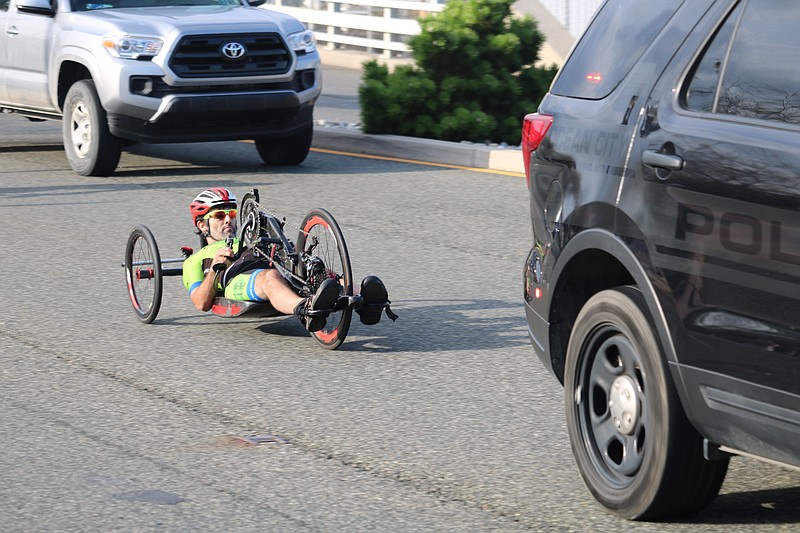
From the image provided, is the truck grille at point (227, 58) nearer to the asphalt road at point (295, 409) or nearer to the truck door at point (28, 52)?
the truck door at point (28, 52)

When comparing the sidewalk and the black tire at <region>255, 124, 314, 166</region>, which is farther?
the sidewalk

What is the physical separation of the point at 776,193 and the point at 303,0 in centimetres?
2877

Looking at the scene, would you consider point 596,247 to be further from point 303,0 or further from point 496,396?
point 303,0

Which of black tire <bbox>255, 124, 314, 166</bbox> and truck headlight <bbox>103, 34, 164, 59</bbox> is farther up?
truck headlight <bbox>103, 34, 164, 59</bbox>

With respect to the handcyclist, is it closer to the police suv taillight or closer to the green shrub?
the police suv taillight

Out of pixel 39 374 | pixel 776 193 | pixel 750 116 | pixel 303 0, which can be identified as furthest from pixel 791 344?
pixel 303 0

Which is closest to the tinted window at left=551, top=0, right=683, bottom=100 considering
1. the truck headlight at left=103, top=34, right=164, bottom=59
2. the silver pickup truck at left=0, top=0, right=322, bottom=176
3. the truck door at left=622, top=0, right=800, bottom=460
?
the truck door at left=622, top=0, right=800, bottom=460

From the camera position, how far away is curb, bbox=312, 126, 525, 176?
47.4 feet

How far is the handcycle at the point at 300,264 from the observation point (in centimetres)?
719

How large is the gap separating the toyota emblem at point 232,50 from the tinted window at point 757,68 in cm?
903

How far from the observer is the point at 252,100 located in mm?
13352

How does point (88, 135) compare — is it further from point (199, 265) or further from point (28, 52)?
point (199, 265)

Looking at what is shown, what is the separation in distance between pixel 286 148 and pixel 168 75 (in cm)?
169

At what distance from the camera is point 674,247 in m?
4.51
